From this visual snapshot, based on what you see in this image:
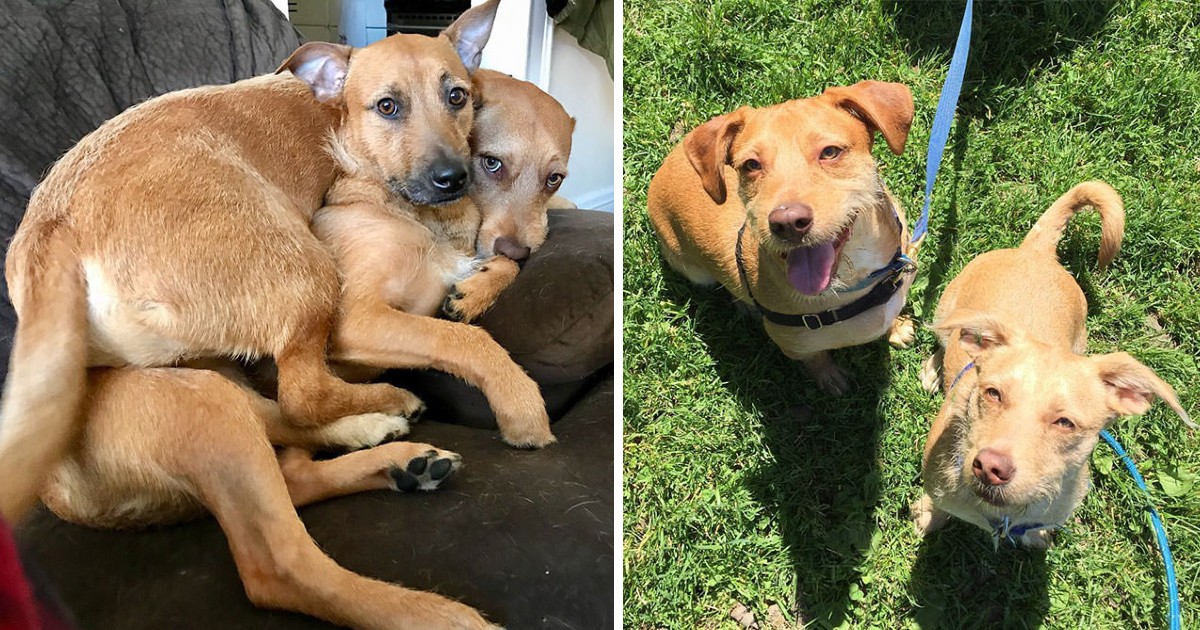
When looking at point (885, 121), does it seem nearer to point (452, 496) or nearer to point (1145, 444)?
point (452, 496)

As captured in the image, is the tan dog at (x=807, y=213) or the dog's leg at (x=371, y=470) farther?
the tan dog at (x=807, y=213)

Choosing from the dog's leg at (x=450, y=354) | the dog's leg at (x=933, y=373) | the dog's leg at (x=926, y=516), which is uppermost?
the dog's leg at (x=450, y=354)

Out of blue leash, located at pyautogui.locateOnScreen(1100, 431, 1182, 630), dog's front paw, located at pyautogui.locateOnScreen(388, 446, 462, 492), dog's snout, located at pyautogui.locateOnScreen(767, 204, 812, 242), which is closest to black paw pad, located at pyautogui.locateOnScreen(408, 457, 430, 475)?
dog's front paw, located at pyautogui.locateOnScreen(388, 446, 462, 492)

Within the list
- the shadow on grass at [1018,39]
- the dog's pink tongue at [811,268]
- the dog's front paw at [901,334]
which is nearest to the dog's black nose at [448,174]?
the dog's pink tongue at [811,268]

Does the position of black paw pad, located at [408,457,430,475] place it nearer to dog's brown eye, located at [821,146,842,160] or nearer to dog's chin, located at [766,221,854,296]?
dog's chin, located at [766,221,854,296]

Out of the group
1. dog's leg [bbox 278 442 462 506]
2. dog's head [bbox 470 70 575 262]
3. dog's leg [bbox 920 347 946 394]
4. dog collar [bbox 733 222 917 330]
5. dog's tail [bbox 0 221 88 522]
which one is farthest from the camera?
dog's leg [bbox 920 347 946 394]

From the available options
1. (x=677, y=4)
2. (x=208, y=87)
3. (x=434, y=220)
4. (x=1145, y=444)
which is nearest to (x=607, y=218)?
(x=434, y=220)

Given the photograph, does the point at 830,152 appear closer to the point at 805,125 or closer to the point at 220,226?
the point at 805,125

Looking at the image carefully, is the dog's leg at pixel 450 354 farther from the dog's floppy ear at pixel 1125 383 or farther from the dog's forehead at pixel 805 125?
the dog's floppy ear at pixel 1125 383
